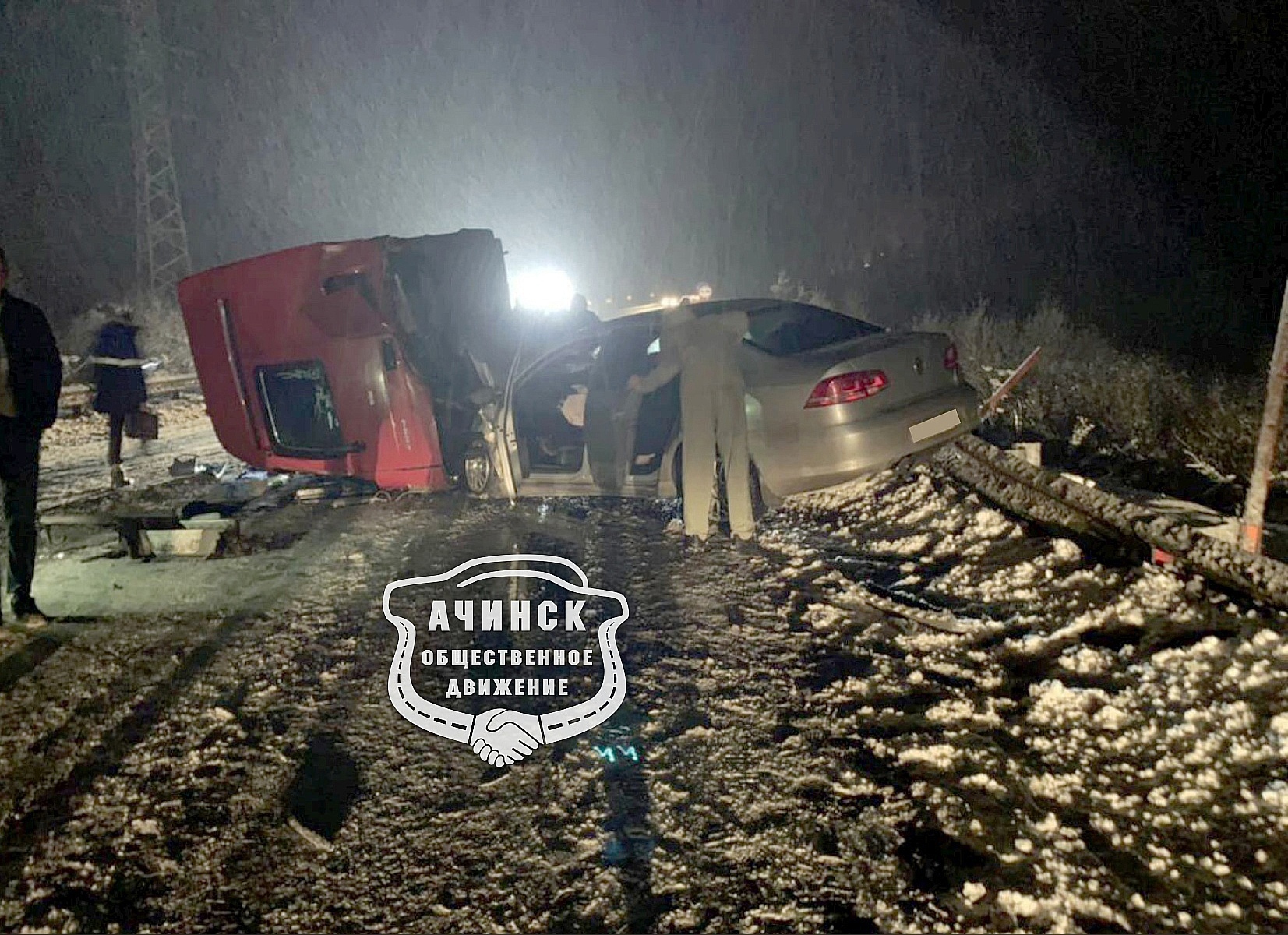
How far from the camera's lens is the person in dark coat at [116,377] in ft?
27.2

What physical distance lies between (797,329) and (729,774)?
354 cm

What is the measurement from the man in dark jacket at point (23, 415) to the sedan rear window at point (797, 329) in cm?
413

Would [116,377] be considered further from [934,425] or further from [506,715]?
[934,425]

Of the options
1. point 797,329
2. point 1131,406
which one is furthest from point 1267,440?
point 1131,406

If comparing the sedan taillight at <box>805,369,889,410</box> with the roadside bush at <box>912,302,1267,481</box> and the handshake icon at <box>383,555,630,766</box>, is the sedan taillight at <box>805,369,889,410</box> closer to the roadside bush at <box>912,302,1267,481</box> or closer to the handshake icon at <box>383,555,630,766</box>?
the handshake icon at <box>383,555,630,766</box>

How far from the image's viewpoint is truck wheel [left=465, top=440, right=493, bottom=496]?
668 centimetres

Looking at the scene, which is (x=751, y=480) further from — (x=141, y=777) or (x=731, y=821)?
(x=141, y=777)

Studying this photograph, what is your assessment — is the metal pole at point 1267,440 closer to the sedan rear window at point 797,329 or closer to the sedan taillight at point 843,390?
the sedan taillight at point 843,390

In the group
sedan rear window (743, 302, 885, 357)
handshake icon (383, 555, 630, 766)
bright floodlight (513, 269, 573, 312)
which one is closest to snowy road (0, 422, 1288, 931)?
handshake icon (383, 555, 630, 766)

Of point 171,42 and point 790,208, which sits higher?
point 171,42

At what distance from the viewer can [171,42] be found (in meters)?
28.9

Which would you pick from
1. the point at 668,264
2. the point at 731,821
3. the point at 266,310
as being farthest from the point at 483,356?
the point at 668,264

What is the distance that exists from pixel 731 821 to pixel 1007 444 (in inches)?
219

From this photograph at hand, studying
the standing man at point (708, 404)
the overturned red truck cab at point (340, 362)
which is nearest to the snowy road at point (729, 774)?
the standing man at point (708, 404)
